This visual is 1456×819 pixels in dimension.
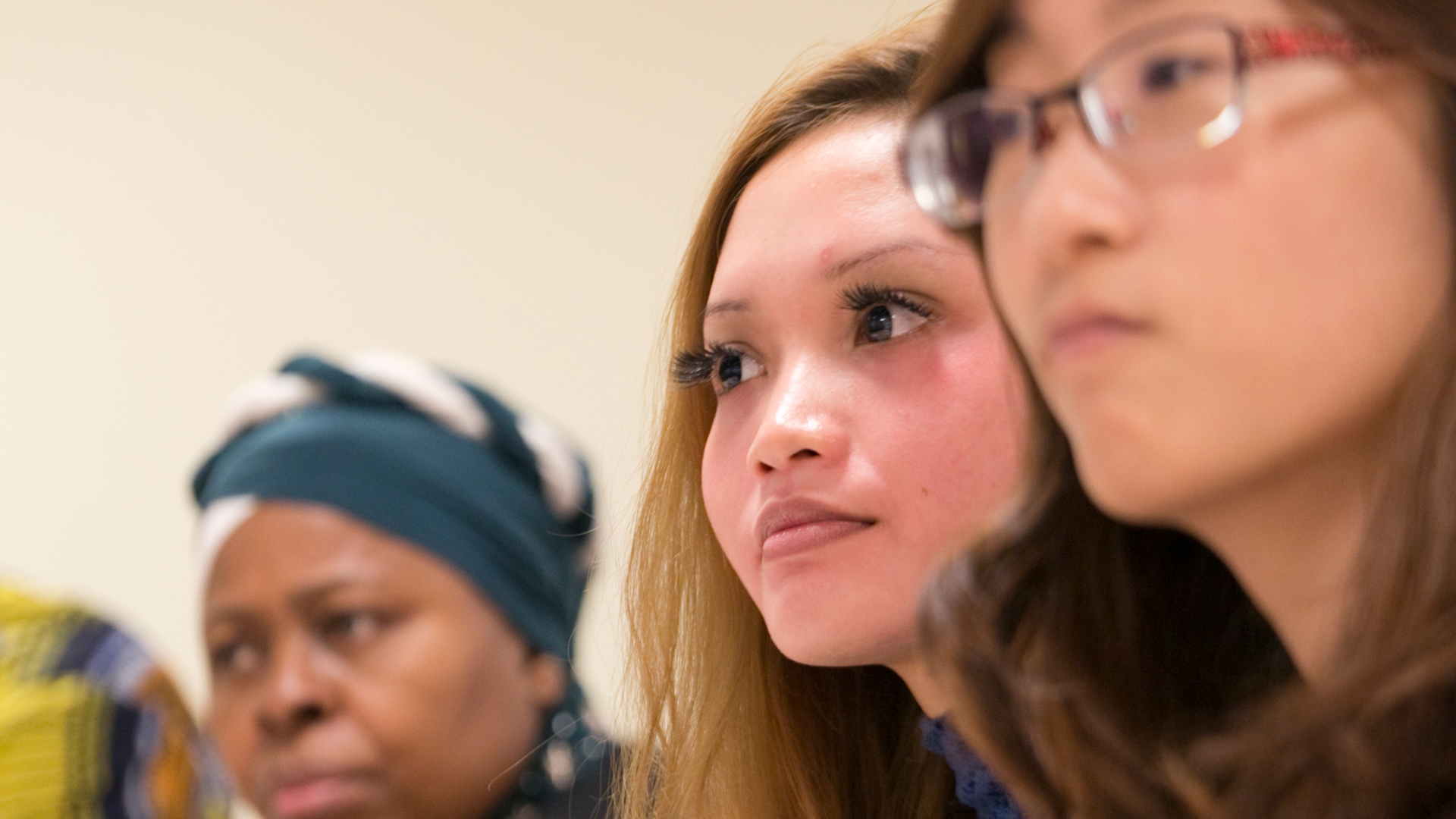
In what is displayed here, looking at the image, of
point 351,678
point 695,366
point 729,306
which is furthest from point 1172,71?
point 351,678

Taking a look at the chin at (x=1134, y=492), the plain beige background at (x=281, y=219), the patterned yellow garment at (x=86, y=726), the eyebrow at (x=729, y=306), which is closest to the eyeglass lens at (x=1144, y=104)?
the chin at (x=1134, y=492)

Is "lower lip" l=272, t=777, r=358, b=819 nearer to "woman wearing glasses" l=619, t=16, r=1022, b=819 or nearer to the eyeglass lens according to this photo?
"woman wearing glasses" l=619, t=16, r=1022, b=819

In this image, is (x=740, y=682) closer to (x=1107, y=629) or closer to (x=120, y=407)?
(x=1107, y=629)

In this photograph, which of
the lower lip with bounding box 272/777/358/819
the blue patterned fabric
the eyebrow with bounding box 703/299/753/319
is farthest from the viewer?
the lower lip with bounding box 272/777/358/819

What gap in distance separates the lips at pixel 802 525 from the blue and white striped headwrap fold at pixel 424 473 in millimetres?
698

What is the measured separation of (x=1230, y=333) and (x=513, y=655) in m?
1.13

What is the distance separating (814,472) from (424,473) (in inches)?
29.9

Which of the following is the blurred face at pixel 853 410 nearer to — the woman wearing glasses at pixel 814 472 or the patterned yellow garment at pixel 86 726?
the woman wearing glasses at pixel 814 472

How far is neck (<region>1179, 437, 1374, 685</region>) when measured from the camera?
0.56 m

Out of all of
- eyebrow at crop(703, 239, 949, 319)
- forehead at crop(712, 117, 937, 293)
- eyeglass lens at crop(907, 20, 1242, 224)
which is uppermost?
eyeglass lens at crop(907, 20, 1242, 224)

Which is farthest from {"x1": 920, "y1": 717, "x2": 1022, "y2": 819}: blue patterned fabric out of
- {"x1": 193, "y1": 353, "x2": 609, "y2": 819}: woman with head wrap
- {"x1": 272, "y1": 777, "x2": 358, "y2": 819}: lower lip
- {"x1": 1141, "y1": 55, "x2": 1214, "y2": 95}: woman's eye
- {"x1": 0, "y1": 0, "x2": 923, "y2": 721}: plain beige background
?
{"x1": 0, "y1": 0, "x2": 923, "y2": 721}: plain beige background

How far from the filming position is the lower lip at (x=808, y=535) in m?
0.86

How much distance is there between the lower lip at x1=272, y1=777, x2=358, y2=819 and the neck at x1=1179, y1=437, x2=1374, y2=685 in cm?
103

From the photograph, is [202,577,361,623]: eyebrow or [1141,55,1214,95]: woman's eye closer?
[1141,55,1214,95]: woman's eye
